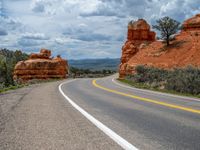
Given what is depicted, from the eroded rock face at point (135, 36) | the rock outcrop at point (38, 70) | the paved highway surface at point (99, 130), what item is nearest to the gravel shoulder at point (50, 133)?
the paved highway surface at point (99, 130)

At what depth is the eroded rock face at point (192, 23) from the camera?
52531mm

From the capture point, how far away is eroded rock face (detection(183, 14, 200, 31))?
52531 millimetres

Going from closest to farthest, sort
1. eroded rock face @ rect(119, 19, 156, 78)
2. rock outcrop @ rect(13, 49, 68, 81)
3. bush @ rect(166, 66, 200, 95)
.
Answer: bush @ rect(166, 66, 200, 95), eroded rock face @ rect(119, 19, 156, 78), rock outcrop @ rect(13, 49, 68, 81)

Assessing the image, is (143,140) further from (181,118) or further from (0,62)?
(0,62)

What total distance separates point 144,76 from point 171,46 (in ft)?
53.5

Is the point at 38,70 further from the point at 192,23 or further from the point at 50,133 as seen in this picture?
the point at 50,133

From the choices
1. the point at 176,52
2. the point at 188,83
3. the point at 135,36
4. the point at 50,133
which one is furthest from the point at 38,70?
the point at 50,133

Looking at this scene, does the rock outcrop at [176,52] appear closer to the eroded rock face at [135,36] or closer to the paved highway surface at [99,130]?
the eroded rock face at [135,36]

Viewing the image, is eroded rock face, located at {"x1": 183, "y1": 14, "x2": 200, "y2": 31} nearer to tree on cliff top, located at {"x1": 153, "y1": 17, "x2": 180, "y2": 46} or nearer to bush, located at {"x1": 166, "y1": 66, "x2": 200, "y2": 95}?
tree on cliff top, located at {"x1": 153, "y1": 17, "x2": 180, "y2": 46}

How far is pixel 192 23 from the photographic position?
2088 inches

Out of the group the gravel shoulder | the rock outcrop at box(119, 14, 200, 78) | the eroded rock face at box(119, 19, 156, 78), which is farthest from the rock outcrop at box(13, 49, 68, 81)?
the gravel shoulder

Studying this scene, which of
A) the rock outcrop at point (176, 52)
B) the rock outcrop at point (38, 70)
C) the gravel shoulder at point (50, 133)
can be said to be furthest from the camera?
the rock outcrop at point (38, 70)

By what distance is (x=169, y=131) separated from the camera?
763 cm

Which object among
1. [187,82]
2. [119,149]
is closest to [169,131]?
[119,149]
